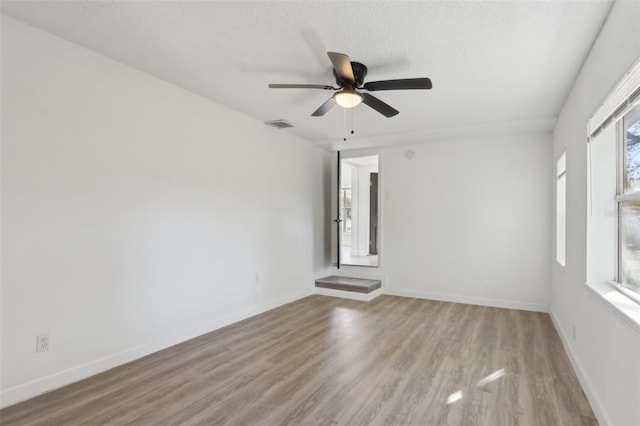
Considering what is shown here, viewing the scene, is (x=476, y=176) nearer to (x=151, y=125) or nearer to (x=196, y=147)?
(x=196, y=147)

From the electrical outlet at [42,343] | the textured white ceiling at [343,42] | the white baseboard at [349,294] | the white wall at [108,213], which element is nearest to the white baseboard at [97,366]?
the white wall at [108,213]

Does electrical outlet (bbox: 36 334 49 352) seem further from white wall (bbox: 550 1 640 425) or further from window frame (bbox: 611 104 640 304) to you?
window frame (bbox: 611 104 640 304)

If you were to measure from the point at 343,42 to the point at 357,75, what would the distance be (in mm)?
427

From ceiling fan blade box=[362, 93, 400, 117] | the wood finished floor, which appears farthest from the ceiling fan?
the wood finished floor

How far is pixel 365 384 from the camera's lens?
2689 mm

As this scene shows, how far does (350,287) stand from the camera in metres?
5.55

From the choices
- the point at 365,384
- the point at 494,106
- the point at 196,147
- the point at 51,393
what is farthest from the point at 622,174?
the point at 51,393

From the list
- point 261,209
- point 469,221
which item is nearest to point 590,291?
point 469,221

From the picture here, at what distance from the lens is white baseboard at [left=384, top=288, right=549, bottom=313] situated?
4.85 metres

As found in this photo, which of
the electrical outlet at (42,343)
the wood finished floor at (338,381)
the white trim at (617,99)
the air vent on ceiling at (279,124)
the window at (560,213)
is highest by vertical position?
the air vent on ceiling at (279,124)

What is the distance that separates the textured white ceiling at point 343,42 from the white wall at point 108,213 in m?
0.32

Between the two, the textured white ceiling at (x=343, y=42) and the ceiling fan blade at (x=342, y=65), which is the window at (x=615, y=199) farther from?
the ceiling fan blade at (x=342, y=65)

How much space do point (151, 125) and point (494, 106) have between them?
371 centimetres

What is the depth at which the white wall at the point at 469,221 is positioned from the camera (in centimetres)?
486
